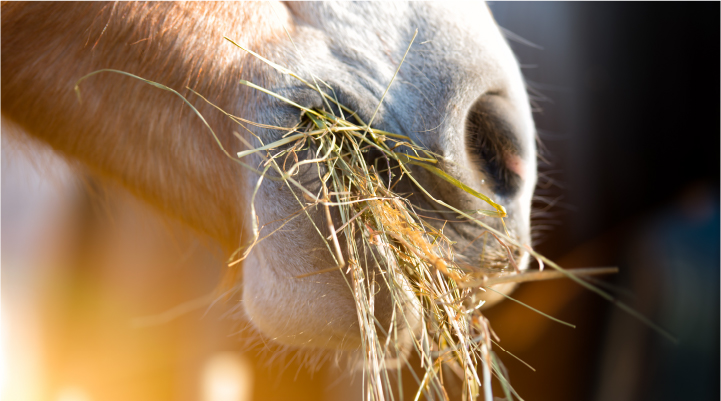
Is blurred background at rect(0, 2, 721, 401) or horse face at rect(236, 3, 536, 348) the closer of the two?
horse face at rect(236, 3, 536, 348)

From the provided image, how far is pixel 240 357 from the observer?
1.85 metres

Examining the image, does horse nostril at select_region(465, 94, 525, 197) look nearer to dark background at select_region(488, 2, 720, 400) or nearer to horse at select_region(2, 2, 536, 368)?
horse at select_region(2, 2, 536, 368)

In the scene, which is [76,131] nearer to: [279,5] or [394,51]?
[279,5]

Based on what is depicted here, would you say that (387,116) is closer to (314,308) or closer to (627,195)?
(314,308)

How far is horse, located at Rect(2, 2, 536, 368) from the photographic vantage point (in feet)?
1.56

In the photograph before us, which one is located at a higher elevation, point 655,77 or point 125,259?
point 655,77

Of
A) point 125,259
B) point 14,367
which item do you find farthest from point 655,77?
point 14,367

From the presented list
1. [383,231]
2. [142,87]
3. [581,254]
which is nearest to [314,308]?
[383,231]

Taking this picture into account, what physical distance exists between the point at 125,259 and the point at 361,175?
6.29 ft

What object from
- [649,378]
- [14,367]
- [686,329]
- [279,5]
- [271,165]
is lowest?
[14,367]

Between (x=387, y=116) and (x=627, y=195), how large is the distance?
1.34 m

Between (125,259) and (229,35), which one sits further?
(125,259)

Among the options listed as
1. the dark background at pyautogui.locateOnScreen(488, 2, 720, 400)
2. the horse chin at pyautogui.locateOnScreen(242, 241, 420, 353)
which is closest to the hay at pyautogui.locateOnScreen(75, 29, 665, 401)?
the horse chin at pyautogui.locateOnScreen(242, 241, 420, 353)

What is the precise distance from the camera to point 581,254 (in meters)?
1.50
